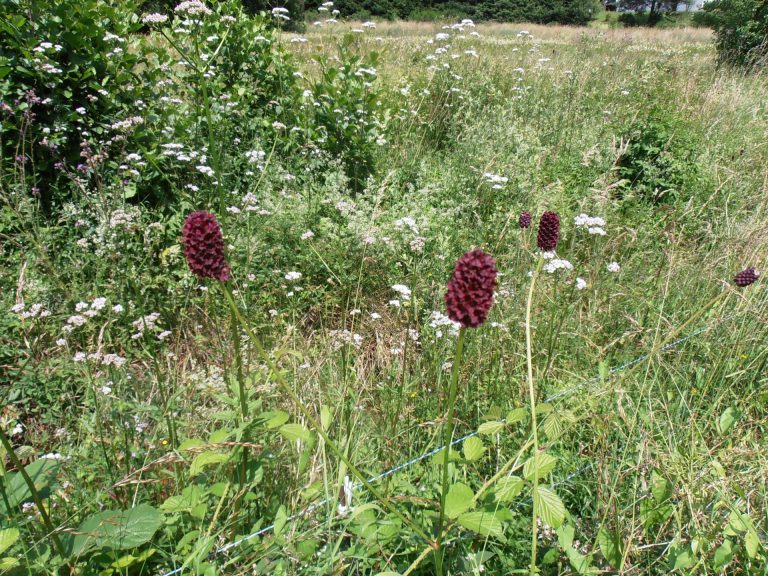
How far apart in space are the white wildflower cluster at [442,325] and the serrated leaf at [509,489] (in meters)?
1.06

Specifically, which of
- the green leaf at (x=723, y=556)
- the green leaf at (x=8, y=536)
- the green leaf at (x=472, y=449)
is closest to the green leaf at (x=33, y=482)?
the green leaf at (x=8, y=536)

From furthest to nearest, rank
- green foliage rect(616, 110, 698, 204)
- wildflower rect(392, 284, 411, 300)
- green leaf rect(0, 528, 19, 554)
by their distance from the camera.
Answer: green foliage rect(616, 110, 698, 204), wildflower rect(392, 284, 411, 300), green leaf rect(0, 528, 19, 554)

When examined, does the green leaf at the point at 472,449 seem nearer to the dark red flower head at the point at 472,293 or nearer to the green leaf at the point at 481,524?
the green leaf at the point at 481,524

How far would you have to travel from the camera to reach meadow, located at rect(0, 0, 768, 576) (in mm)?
1439

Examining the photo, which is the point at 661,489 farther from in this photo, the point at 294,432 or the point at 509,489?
the point at 294,432

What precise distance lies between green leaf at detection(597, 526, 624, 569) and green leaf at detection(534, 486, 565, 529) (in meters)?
0.30

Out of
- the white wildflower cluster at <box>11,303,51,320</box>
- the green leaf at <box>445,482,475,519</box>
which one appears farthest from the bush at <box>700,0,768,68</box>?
the white wildflower cluster at <box>11,303,51,320</box>

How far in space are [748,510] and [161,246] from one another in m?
3.60

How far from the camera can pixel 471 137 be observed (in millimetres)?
4664

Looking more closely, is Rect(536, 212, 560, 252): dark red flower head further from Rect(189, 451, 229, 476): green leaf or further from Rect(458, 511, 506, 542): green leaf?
Rect(189, 451, 229, 476): green leaf

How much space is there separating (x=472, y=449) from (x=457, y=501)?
224 millimetres

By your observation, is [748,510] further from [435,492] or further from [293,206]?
[293,206]

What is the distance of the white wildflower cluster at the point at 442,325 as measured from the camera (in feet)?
8.11

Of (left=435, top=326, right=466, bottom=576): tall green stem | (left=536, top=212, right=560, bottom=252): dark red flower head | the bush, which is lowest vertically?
(left=435, top=326, right=466, bottom=576): tall green stem
